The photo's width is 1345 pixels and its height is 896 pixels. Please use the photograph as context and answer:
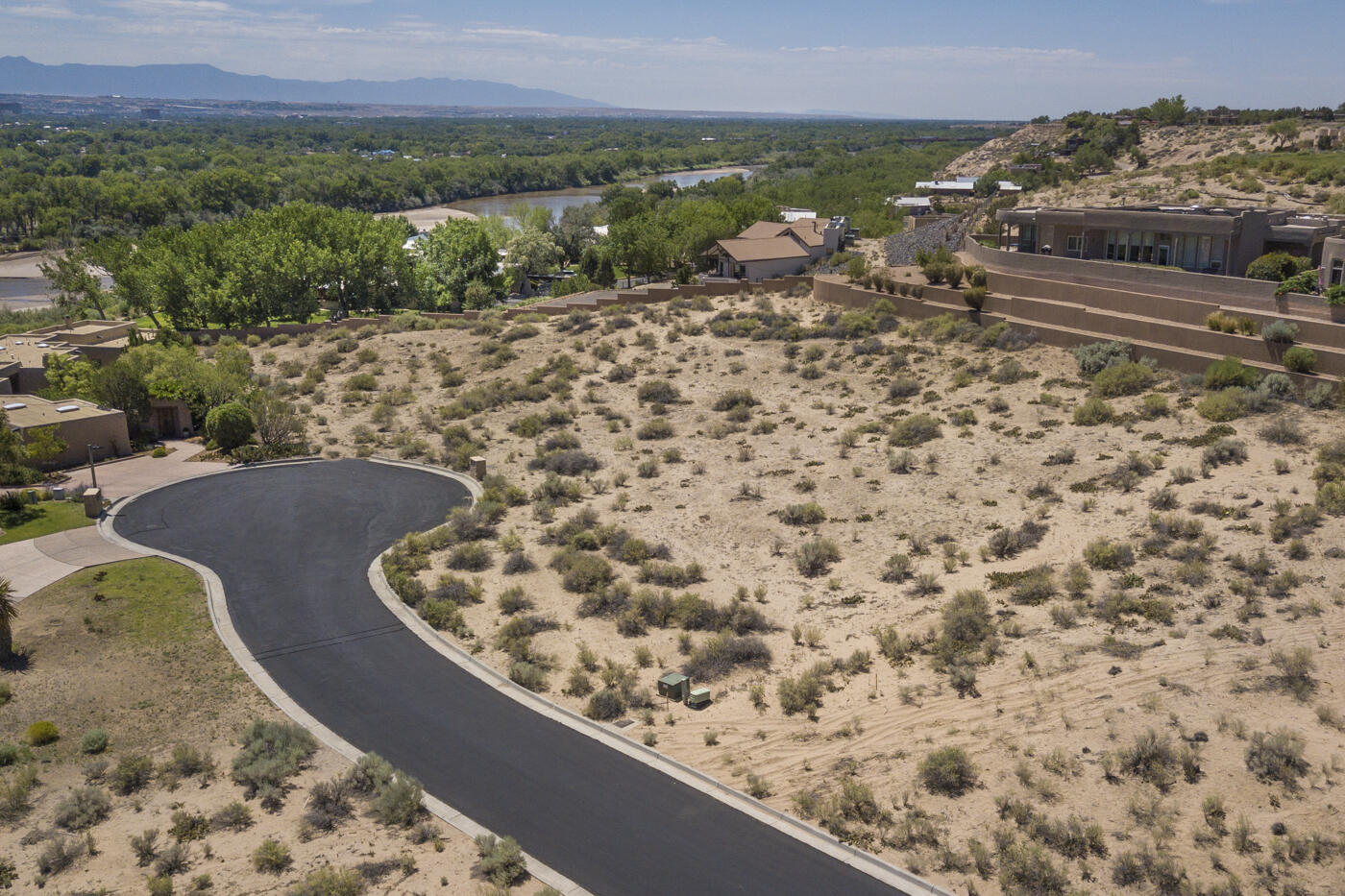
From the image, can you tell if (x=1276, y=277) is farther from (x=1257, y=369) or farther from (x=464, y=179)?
(x=464, y=179)

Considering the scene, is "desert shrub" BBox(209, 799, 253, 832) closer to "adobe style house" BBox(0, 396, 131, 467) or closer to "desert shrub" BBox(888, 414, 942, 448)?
"desert shrub" BBox(888, 414, 942, 448)

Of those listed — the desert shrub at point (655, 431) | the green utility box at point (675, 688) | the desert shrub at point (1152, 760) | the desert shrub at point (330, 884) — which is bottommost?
the desert shrub at point (330, 884)

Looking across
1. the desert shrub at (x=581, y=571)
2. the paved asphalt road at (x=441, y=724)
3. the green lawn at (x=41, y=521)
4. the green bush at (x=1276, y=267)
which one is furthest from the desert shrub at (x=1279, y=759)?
the green lawn at (x=41, y=521)

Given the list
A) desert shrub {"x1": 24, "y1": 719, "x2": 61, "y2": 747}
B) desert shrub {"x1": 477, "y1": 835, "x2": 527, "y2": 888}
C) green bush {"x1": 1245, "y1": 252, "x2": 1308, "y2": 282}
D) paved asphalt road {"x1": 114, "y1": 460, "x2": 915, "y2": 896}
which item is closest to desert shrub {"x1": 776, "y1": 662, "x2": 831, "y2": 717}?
paved asphalt road {"x1": 114, "y1": 460, "x2": 915, "y2": 896}

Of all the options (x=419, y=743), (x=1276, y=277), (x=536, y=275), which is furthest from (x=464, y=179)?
(x=419, y=743)

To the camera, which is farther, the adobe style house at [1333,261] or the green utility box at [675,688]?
the adobe style house at [1333,261]

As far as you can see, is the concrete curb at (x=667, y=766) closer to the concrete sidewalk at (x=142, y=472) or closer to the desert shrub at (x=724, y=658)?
the desert shrub at (x=724, y=658)
